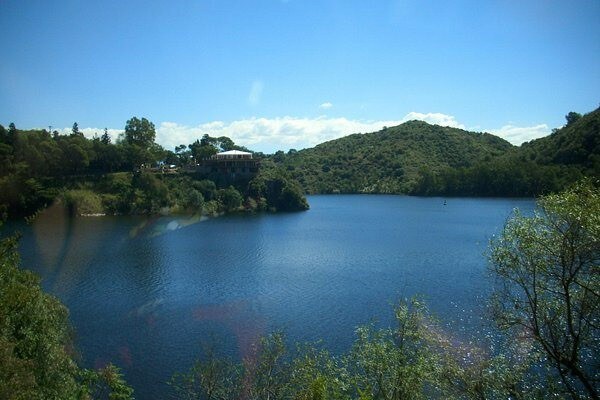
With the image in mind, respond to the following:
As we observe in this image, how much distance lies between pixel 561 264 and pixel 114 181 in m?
98.2

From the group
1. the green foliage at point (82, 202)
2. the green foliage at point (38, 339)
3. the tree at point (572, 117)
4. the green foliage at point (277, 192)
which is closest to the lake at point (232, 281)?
the green foliage at point (38, 339)

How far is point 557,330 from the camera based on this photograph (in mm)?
15570

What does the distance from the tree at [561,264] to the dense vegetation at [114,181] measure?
286 feet

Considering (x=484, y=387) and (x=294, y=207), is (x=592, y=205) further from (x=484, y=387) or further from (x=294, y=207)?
(x=294, y=207)

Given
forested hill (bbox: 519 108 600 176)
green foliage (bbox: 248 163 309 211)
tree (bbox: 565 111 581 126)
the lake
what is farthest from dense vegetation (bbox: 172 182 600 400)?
tree (bbox: 565 111 581 126)

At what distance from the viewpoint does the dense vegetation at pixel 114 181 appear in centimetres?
8750

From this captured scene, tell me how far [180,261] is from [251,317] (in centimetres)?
2215

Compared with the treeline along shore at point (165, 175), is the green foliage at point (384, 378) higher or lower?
lower

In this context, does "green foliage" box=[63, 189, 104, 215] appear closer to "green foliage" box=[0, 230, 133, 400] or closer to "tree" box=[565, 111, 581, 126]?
"green foliage" box=[0, 230, 133, 400]

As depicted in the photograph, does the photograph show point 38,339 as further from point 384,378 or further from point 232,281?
point 232,281

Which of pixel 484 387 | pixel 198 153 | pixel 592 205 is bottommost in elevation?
pixel 484 387

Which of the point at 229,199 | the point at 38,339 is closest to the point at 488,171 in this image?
the point at 229,199

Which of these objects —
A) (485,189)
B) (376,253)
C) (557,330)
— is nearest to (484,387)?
(557,330)

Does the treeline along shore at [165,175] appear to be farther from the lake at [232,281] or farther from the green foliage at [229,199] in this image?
the lake at [232,281]
